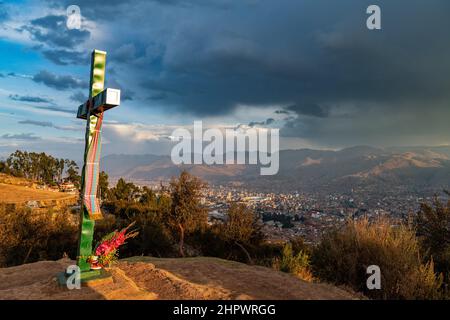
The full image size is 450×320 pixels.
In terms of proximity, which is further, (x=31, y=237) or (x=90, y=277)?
(x=31, y=237)

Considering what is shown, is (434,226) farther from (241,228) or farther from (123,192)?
(123,192)

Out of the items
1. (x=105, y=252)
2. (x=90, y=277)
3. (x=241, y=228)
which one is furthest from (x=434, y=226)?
(x=90, y=277)

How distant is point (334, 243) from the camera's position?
11383 millimetres

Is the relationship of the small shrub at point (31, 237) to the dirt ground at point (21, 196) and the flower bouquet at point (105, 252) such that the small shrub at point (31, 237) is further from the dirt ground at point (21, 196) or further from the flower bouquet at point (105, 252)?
the dirt ground at point (21, 196)

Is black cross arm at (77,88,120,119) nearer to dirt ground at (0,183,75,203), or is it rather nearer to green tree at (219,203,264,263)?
green tree at (219,203,264,263)

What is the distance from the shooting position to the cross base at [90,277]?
7.20 metres

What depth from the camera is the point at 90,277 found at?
7352 mm

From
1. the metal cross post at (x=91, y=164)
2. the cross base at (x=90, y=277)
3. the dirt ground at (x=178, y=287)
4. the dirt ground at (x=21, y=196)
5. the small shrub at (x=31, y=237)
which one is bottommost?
the small shrub at (x=31, y=237)

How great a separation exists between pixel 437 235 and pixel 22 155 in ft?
233

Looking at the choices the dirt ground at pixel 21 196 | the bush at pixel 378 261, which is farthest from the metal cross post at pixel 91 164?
the dirt ground at pixel 21 196

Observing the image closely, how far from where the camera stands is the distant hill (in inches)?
3250

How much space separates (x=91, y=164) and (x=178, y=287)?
356cm

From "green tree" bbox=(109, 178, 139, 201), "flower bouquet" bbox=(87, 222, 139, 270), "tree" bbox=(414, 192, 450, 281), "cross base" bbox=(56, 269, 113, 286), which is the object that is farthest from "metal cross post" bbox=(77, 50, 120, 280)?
"green tree" bbox=(109, 178, 139, 201)

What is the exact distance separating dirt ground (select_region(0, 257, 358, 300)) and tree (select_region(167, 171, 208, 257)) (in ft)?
41.9
